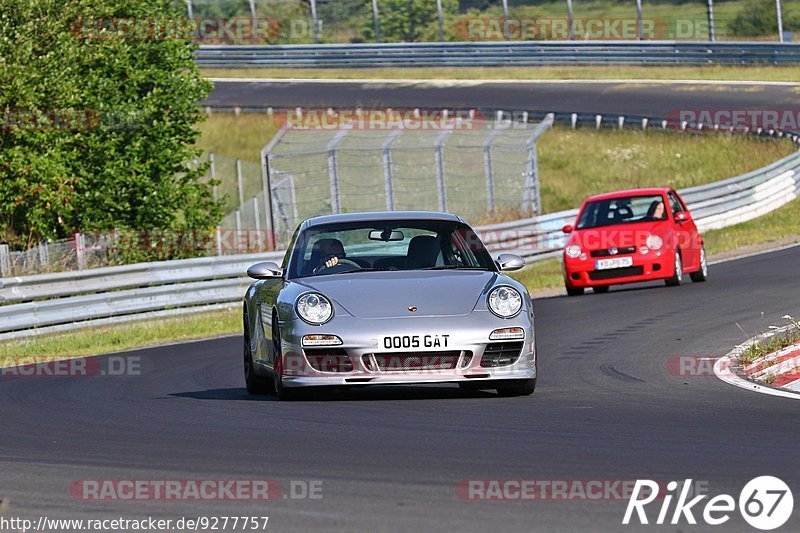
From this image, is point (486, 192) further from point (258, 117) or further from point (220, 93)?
point (220, 93)

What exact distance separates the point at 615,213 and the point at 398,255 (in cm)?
1113

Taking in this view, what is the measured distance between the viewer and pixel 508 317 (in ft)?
33.1

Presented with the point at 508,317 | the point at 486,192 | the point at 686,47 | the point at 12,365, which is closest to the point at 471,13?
the point at 686,47

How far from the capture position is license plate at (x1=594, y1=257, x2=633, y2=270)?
68.5ft

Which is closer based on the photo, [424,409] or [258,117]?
[424,409]

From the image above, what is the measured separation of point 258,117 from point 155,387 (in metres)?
32.7

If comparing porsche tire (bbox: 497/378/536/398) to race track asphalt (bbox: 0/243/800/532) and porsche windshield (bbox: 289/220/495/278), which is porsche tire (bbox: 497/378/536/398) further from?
porsche windshield (bbox: 289/220/495/278)

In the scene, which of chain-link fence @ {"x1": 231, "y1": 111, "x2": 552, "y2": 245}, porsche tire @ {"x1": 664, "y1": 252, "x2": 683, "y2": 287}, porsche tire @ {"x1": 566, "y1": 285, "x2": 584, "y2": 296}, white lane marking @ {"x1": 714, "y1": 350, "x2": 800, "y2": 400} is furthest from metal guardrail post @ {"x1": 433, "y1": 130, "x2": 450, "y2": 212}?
white lane marking @ {"x1": 714, "y1": 350, "x2": 800, "y2": 400}

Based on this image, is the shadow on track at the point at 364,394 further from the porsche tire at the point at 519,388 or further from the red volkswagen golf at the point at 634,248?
the red volkswagen golf at the point at 634,248

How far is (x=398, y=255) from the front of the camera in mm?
11055

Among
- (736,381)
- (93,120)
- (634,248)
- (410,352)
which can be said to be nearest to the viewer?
(410,352)

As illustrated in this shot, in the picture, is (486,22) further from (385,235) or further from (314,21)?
(385,235)

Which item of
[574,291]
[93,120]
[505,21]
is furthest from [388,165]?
[505,21]

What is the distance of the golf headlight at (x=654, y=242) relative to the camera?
20.7 meters
